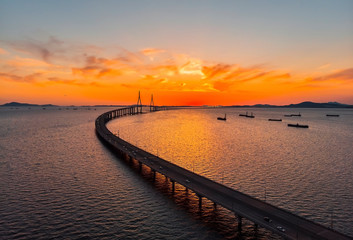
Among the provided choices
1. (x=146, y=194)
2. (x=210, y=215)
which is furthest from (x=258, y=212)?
(x=146, y=194)

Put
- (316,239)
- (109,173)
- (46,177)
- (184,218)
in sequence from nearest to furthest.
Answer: (316,239) < (184,218) < (46,177) < (109,173)

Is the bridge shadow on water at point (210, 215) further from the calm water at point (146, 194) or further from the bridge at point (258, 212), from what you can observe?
the bridge at point (258, 212)

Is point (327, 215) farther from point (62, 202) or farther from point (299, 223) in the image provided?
point (62, 202)

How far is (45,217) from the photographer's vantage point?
2642 centimetres

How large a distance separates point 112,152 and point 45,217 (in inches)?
1475

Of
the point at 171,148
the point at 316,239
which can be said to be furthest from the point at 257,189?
the point at 171,148

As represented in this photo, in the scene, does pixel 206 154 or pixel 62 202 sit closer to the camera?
pixel 62 202

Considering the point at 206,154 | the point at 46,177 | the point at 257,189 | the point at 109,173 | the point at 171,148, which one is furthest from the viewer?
A: the point at 171,148

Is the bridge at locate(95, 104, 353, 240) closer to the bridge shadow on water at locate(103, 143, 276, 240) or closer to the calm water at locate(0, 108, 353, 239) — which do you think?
the bridge shadow on water at locate(103, 143, 276, 240)

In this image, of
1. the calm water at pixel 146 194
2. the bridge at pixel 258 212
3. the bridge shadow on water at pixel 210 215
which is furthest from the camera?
the calm water at pixel 146 194

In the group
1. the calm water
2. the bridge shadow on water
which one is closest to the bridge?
the bridge shadow on water

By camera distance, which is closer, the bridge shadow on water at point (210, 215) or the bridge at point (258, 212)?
the bridge at point (258, 212)

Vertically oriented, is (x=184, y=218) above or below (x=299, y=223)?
below

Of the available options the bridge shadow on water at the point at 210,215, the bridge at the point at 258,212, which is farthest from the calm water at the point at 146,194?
the bridge at the point at 258,212
